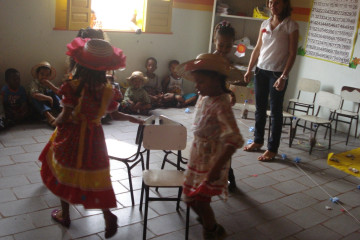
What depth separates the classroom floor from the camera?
9.63ft

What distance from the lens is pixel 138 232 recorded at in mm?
2920

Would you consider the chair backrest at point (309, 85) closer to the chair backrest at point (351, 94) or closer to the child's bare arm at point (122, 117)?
the chair backrest at point (351, 94)

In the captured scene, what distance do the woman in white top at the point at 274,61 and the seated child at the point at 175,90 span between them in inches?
85.3

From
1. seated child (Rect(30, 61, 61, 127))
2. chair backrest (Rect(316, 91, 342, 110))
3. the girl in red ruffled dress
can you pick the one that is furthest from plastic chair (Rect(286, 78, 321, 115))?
the girl in red ruffled dress

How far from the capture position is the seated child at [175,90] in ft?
22.0

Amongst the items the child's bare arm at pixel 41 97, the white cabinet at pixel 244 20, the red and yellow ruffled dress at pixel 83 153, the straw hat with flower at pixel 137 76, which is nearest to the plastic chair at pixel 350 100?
the white cabinet at pixel 244 20

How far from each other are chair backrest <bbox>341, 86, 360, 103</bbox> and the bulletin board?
16.7 inches

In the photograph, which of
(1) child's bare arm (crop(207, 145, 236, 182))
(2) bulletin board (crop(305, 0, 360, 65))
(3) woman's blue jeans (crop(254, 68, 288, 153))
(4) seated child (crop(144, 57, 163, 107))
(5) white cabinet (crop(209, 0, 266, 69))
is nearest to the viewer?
(1) child's bare arm (crop(207, 145, 236, 182))

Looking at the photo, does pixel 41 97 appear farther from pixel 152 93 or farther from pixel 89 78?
pixel 89 78

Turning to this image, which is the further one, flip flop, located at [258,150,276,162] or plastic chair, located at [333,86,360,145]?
plastic chair, located at [333,86,360,145]

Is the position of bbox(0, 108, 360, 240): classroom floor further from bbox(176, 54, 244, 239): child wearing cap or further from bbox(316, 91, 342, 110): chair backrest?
bbox(316, 91, 342, 110): chair backrest

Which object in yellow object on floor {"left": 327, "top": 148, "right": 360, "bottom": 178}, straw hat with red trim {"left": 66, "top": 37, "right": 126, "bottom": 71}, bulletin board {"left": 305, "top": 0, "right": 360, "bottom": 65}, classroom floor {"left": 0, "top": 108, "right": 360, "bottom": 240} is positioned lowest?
classroom floor {"left": 0, "top": 108, "right": 360, "bottom": 240}

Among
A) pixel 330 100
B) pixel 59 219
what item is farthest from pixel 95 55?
pixel 330 100

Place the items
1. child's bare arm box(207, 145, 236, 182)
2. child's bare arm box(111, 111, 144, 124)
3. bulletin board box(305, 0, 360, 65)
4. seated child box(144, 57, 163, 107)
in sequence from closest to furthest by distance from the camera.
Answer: child's bare arm box(207, 145, 236, 182) → child's bare arm box(111, 111, 144, 124) → bulletin board box(305, 0, 360, 65) → seated child box(144, 57, 163, 107)
